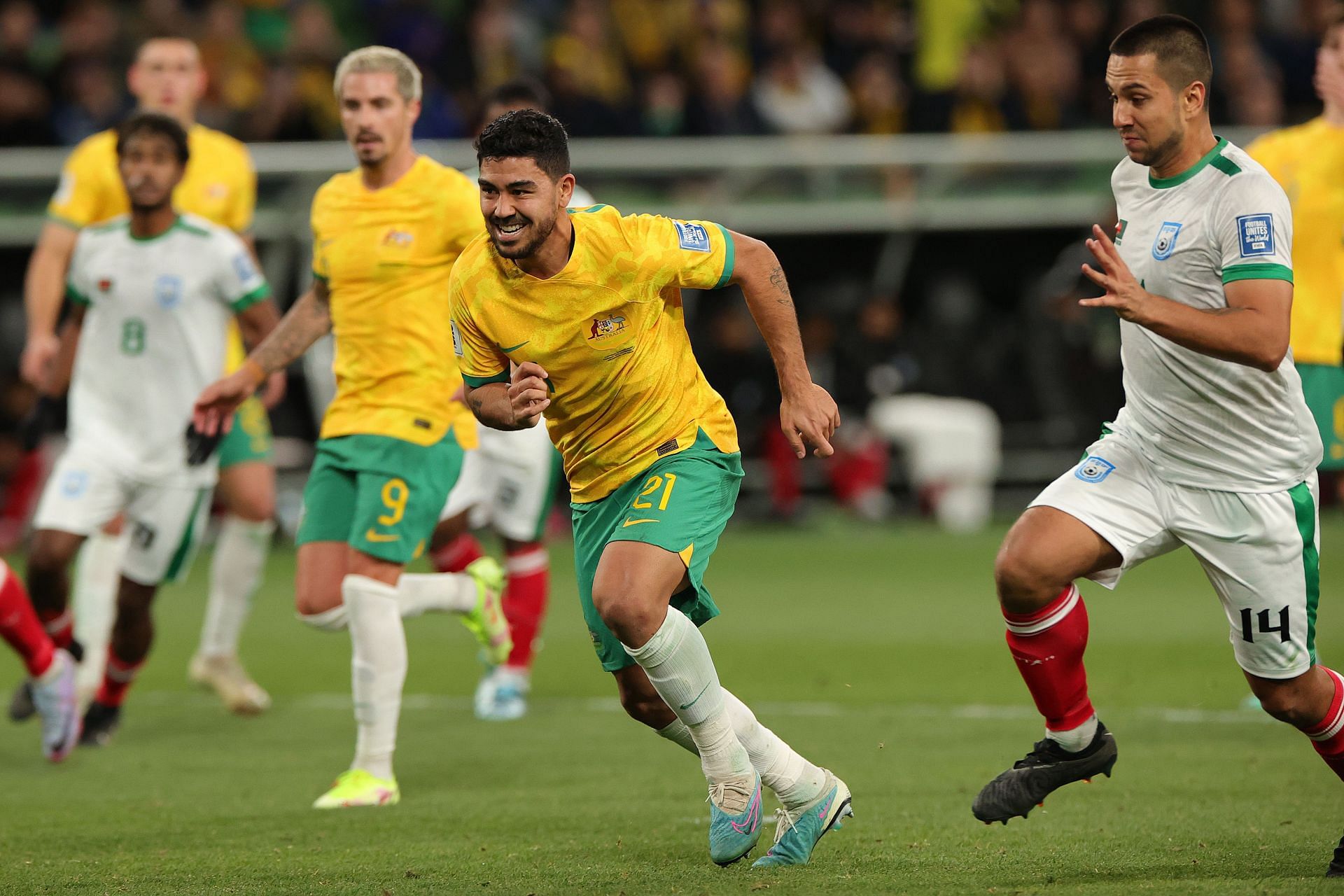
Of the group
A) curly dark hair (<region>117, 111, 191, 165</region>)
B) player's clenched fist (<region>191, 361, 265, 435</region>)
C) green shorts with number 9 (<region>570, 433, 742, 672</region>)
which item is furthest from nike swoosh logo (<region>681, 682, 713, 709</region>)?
curly dark hair (<region>117, 111, 191, 165</region>)

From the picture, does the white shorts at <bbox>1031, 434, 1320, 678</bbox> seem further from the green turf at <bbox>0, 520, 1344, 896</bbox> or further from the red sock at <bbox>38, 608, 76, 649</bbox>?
the red sock at <bbox>38, 608, 76, 649</bbox>

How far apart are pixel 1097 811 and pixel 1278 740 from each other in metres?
1.70

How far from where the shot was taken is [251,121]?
15797 mm

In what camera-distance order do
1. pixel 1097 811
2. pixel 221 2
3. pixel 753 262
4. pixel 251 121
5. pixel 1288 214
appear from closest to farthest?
1. pixel 1288 214
2. pixel 753 262
3. pixel 1097 811
4. pixel 251 121
5. pixel 221 2

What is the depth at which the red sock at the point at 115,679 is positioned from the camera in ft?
25.7

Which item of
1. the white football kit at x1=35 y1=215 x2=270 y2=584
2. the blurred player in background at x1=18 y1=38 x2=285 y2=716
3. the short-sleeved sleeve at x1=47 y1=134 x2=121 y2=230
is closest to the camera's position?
the white football kit at x1=35 y1=215 x2=270 y2=584

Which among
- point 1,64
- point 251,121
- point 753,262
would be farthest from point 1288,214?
point 1,64

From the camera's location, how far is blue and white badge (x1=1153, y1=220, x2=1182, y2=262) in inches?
197

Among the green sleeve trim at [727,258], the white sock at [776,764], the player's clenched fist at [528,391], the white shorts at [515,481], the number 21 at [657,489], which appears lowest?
the white shorts at [515,481]

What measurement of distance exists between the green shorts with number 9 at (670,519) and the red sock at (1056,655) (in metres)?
0.90

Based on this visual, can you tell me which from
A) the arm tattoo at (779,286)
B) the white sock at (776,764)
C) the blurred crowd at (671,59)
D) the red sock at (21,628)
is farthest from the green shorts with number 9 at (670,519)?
the blurred crowd at (671,59)

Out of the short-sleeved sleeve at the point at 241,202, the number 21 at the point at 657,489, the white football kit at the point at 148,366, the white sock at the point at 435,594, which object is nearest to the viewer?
the number 21 at the point at 657,489

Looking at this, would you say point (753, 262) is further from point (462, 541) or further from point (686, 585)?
point (462, 541)

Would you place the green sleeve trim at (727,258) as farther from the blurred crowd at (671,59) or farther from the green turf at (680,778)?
the blurred crowd at (671,59)
